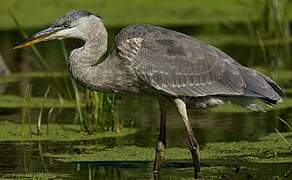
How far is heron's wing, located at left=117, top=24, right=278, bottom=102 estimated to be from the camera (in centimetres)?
705

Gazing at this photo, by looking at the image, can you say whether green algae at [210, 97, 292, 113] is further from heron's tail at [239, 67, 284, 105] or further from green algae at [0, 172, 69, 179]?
green algae at [0, 172, 69, 179]

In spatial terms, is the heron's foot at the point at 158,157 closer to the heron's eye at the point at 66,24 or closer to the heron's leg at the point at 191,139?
the heron's leg at the point at 191,139

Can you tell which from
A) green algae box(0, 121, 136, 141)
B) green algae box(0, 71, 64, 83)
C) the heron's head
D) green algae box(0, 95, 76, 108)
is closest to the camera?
the heron's head

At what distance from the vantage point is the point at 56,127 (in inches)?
346

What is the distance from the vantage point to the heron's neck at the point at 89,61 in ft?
23.3

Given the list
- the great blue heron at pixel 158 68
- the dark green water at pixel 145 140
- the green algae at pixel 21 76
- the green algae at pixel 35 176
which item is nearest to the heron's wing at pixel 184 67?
the great blue heron at pixel 158 68

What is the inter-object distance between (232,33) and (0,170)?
25.0ft

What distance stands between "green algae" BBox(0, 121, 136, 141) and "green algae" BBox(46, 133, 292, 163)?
0.39m

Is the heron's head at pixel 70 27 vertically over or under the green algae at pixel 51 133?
over

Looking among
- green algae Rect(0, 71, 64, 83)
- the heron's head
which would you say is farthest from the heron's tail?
green algae Rect(0, 71, 64, 83)

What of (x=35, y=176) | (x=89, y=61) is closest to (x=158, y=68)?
(x=89, y=61)

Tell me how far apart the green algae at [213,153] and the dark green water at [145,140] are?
12 cm

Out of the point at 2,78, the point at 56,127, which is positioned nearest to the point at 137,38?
the point at 56,127

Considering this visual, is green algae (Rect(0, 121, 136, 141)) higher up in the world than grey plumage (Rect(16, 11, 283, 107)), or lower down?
lower down
